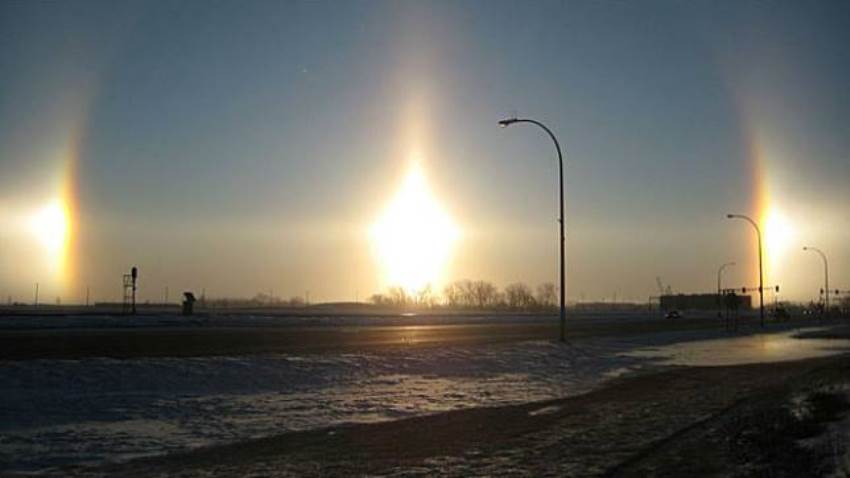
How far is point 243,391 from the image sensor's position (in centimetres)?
2273

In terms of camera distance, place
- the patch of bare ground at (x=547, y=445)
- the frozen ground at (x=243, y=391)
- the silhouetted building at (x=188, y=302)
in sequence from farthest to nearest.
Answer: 1. the silhouetted building at (x=188, y=302)
2. the frozen ground at (x=243, y=391)
3. the patch of bare ground at (x=547, y=445)

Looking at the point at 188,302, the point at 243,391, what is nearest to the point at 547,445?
the point at 243,391

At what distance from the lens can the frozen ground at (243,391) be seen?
15055 mm

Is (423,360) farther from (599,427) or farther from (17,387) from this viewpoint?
(599,427)

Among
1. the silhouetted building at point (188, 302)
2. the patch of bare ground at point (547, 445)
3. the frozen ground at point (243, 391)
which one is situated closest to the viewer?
the patch of bare ground at point (547, 445)

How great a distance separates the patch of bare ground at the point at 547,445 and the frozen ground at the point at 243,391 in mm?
1315

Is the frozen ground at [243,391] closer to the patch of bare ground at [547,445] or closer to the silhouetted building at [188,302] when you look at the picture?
the patch of bare ground at [547,445]

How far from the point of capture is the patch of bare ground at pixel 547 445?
38.7 ft

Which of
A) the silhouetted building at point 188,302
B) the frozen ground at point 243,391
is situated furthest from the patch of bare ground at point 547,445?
the silhouetted building at point 188,302

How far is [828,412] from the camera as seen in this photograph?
1565 centimetres

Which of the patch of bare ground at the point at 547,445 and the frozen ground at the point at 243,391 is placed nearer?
the patch of bare ground at the point at 547,445

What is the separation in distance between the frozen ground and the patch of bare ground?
1315mm

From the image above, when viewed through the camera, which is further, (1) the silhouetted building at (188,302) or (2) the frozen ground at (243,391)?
(1) the silhouetted building at (188,302)

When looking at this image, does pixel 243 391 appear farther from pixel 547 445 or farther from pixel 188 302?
pixel 188 302
